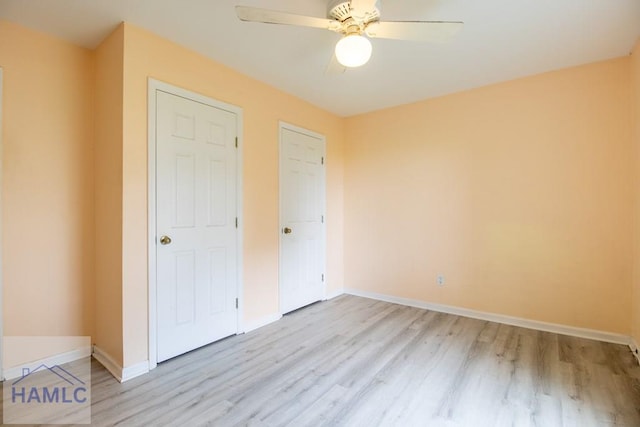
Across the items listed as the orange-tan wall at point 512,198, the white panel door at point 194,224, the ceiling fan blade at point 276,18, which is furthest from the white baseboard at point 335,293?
the ceiling fan blade at point 276,18

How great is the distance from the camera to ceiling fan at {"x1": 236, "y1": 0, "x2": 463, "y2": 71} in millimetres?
1555

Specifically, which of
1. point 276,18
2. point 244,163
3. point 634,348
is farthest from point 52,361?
point 634,348

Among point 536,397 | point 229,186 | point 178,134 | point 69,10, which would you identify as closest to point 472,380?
point 536,397

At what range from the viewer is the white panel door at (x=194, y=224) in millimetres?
2281

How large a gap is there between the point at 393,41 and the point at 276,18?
1.12 meters

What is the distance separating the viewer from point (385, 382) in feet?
6.73

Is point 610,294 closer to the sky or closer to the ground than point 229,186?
closer to the ground

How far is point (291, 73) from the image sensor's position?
2869 millimetres

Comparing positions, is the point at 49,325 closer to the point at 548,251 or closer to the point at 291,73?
the point at 291,73

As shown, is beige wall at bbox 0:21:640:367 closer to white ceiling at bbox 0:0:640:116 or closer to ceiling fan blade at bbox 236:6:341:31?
white ceiling at bbox 0:0:640:116

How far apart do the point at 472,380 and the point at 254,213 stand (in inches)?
89.7
